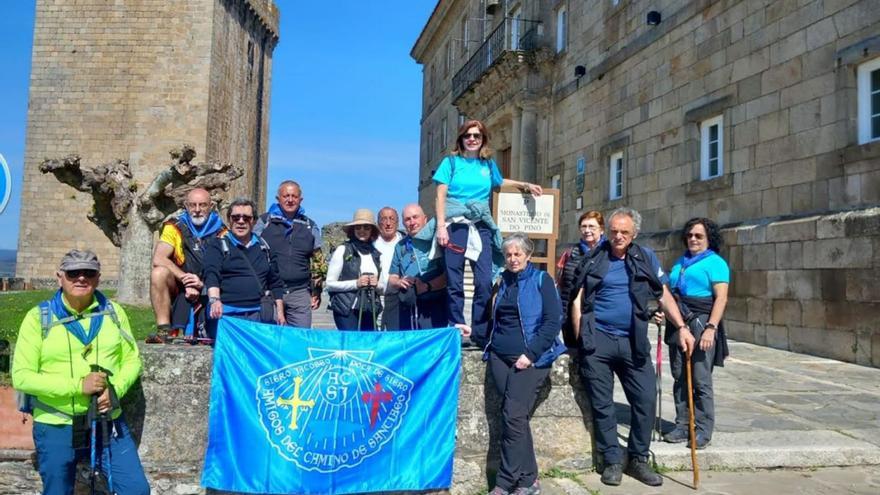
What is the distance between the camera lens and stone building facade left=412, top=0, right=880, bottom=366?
8961 mm

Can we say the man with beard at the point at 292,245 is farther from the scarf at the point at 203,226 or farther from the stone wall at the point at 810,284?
the stone wall at the point at 810,284

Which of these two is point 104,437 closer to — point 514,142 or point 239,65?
point 514,142

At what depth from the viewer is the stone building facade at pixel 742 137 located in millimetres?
8961

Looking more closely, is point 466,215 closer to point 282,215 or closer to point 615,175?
point 282,215

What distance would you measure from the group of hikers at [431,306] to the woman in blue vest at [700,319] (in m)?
0.01

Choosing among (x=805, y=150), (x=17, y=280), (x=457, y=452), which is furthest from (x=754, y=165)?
(x=17, y=280)

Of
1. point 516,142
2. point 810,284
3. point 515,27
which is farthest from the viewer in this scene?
point 515,27

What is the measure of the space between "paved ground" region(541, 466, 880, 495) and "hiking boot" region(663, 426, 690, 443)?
1.21 ft

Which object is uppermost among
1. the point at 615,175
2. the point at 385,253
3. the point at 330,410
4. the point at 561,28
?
the point at 561,28

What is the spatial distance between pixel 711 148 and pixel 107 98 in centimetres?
2787

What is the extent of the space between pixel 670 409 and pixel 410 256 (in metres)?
2.86

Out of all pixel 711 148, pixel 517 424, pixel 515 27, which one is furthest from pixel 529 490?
pixel 515 27

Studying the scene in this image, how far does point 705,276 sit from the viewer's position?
5.25 metres

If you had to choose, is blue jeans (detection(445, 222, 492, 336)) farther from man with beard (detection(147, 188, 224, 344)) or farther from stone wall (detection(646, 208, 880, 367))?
stone wall (detection(646, 208, 880, 367))
